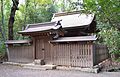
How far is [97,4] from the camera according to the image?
548 centimetres

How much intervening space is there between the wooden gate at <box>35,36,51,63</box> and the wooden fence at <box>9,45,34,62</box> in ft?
2.07

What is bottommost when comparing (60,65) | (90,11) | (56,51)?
(60,65)

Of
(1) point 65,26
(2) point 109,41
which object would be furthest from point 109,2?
(1) point 65,26

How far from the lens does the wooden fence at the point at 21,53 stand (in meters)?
16.6

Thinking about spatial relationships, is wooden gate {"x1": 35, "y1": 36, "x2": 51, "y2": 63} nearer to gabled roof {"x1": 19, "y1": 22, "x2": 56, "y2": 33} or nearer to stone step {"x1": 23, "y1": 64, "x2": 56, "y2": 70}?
gabled roof {"x1": 19, "y1": 22, "x2": 56, "y2": 33}

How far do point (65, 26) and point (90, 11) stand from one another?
13726mm

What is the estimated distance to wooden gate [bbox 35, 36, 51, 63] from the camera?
15.7 meters

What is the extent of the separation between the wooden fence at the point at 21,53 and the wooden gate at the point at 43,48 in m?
0.63

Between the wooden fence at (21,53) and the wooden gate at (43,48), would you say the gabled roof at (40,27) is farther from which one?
the wooden fence at (21,53)

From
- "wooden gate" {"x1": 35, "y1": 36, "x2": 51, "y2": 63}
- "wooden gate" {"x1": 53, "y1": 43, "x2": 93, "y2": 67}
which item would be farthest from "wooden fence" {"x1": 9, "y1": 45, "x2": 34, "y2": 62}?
"wooden gate" {"x1": 53, "y1": 43, "x2": 93, "y2": 67}

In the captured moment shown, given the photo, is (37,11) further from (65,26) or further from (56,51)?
(56,51)

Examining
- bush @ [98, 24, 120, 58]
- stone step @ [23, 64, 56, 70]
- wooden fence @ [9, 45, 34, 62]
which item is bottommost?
stone step @ [23, 64, 56, 70]

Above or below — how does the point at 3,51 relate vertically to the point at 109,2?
below

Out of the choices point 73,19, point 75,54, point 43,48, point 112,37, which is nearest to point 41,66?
point 43,48
